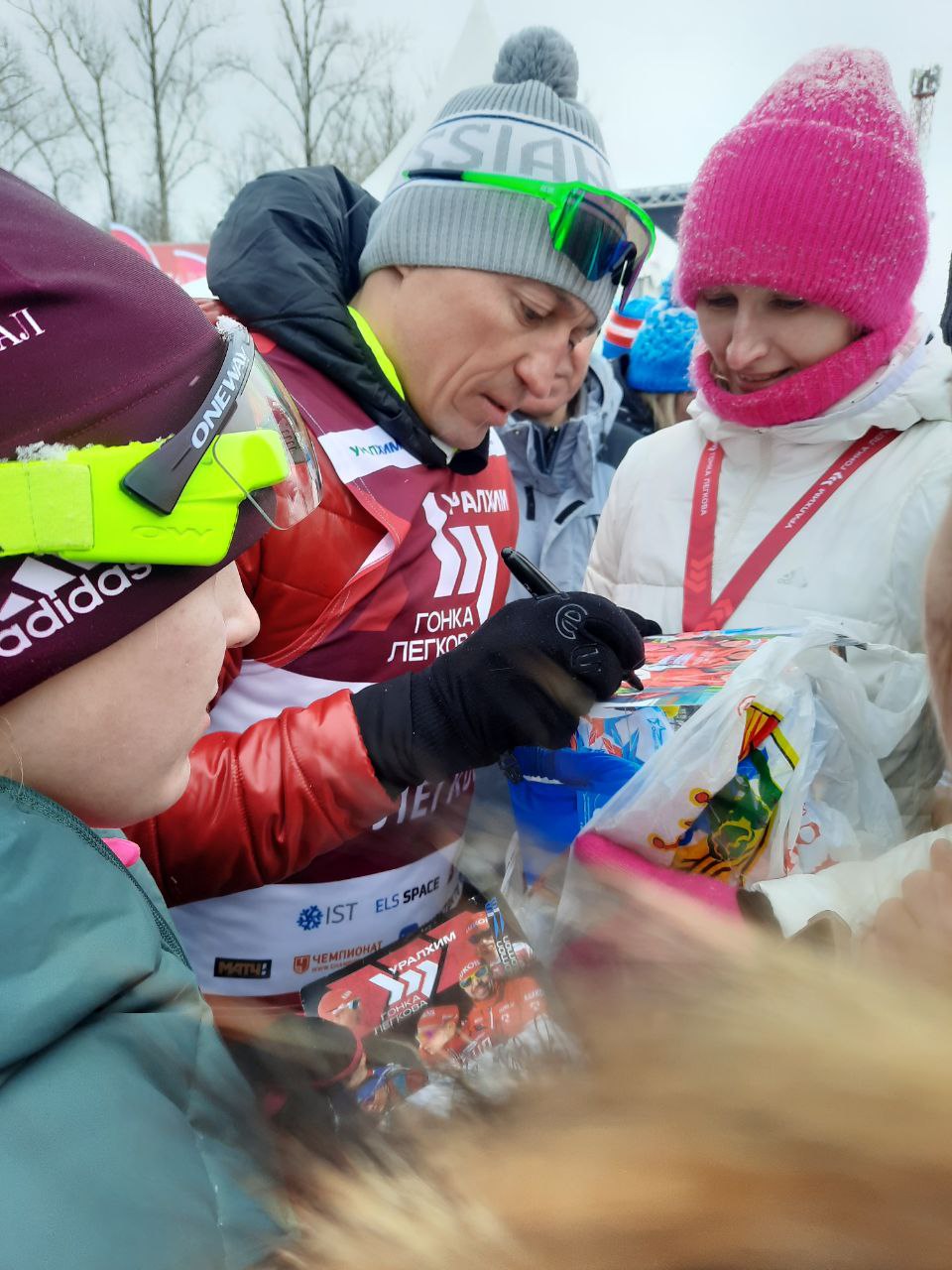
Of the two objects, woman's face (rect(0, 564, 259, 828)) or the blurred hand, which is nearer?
the blurred hand

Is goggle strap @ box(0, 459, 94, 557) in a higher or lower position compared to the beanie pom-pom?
lower

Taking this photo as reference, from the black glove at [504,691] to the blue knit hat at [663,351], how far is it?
3.09 meters

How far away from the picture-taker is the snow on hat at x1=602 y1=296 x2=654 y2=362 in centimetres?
483

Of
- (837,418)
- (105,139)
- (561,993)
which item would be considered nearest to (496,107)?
(837,418)

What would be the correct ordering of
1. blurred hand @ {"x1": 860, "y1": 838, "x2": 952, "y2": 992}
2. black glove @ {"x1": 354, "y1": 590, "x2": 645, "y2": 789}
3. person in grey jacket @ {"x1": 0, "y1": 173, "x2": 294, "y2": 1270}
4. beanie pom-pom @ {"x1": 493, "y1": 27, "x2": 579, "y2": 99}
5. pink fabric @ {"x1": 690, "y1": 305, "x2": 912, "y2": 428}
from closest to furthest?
1. blurred hand @ {"x1": 860, "y1": 838, "x2": 952, "y2": 992}
2. person in grey jacket @ {"x1": 0, "y1": 173, "x2": 294, "y2": 1270}
3. black glove @ {"x1": 354, "y1": 590, "x2": 645, "y2": 789}
4. pink fabric @ {"x1": 690, "y1": 305, "x2": 912, "y2": 428}
5. beanie pom-pom @ {"x1": 493, "y1": 27, "x2": 579, "y2": 99}

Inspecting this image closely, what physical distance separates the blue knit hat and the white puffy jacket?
2.55m

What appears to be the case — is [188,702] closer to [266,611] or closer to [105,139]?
[266,611]

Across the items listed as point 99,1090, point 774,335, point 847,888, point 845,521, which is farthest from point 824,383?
point 99,1090

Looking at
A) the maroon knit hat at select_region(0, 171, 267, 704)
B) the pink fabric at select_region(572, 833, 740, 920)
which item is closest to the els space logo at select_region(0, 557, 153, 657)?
the maroon knit hat at select_region(0, 171, 267, 704)

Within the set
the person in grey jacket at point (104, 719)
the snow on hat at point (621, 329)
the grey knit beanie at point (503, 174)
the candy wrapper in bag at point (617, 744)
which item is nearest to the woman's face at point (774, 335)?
the grey knit beanie at point (503, 174)

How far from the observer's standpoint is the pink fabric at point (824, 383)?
4.93 feet

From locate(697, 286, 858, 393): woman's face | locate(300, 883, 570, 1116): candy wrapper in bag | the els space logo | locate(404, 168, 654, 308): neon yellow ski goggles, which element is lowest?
locate(300, 883, 570, 1116): candy wrapper in bag

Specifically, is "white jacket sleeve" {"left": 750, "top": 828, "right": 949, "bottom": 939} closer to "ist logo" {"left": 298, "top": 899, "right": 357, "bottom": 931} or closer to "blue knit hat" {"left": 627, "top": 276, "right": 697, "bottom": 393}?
"ist logo" {"left": 298, "top": 899, "right": 357, "bottom": 931}

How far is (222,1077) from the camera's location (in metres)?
0.73
